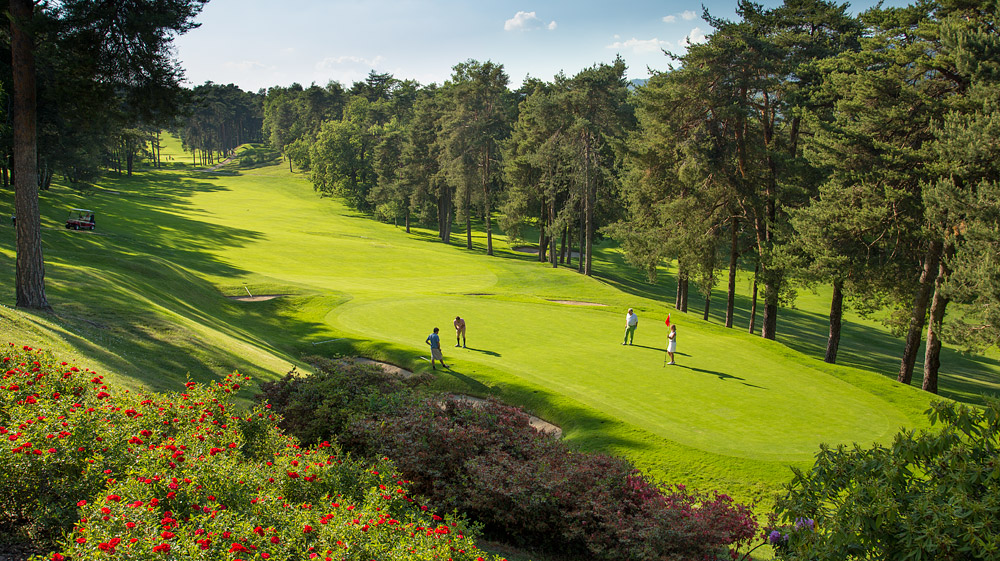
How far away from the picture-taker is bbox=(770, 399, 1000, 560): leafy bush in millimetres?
4477

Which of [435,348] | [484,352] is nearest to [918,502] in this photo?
[435,348]

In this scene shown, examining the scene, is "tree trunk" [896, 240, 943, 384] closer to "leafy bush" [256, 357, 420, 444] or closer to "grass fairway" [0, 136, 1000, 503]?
"grass fairway" [0, 136, 1000, 503]

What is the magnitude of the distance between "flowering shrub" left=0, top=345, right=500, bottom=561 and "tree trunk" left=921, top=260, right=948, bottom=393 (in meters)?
26.9

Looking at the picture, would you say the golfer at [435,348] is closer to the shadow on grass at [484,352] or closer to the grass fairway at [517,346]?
the grass fairway at [517,346]

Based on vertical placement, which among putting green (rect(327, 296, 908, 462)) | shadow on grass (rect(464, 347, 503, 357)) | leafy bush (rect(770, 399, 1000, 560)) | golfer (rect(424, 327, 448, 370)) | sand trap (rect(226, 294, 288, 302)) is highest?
leafy bush (rect(770, 399, 1000, 560))

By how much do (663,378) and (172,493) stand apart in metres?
15.8

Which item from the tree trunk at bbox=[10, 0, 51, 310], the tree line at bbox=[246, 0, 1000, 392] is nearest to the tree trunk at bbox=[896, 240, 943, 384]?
the tree line at bbox=[246, 0, 1000, 392]

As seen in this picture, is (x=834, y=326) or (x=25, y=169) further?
(x=834, y=326)

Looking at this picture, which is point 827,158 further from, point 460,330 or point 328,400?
point 328,400

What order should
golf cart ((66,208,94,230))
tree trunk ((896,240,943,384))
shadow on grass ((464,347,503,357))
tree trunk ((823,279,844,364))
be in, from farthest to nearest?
1. golf cart ((66,208,94,230))
2. tree trunk ((823,279,844,364))
3. tree trunk ((896,240,943,384))
4. shadow on grass ((464,347,503,357))

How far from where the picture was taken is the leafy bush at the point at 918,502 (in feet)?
14.7

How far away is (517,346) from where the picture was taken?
2364 centimetres

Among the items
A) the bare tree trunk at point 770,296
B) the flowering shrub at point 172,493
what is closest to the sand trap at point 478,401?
the flowering shrub at point 172,493

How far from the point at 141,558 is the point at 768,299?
112 feet
